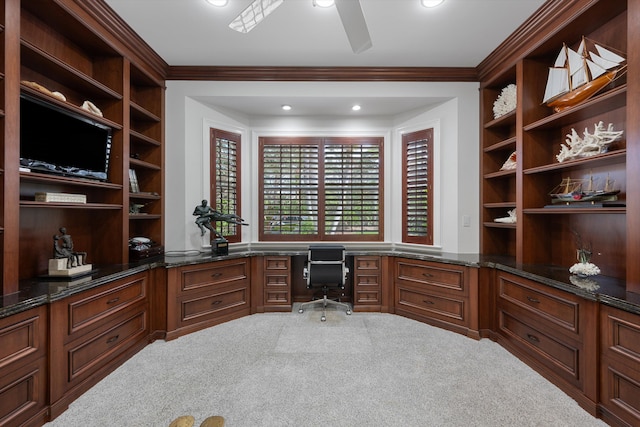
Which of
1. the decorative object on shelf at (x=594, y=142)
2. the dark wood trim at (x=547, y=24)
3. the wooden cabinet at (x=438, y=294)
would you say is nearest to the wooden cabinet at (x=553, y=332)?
the wooden cabinet at (x=438, y=294)

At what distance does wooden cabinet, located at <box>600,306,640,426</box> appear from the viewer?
1.58m

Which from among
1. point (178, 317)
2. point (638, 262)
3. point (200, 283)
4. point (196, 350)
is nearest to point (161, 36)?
point (200, 283)

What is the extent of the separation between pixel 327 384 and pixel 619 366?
182 centimetres

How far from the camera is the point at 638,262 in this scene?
182 centimetres

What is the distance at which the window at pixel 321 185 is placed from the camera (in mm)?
4105

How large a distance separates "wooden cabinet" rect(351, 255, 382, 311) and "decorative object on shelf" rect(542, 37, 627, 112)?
244 cm

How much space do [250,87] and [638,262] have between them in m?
3.85

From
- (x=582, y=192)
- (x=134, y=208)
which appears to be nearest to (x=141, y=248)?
(x=134, y=208)

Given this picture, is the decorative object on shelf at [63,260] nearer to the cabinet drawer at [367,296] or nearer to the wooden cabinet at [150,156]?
the wooden cabinet at [150,156]

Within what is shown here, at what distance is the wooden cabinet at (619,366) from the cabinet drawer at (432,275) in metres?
1.27

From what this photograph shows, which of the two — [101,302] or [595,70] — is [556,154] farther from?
[101,302]

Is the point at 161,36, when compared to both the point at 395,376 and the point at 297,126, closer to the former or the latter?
the point at 297,126

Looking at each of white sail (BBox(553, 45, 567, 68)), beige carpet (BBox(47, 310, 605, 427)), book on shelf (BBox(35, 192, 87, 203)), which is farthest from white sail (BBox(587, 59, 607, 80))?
book on shelf (BBox(35, 192, 87, 203))

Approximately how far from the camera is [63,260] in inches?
84.4
